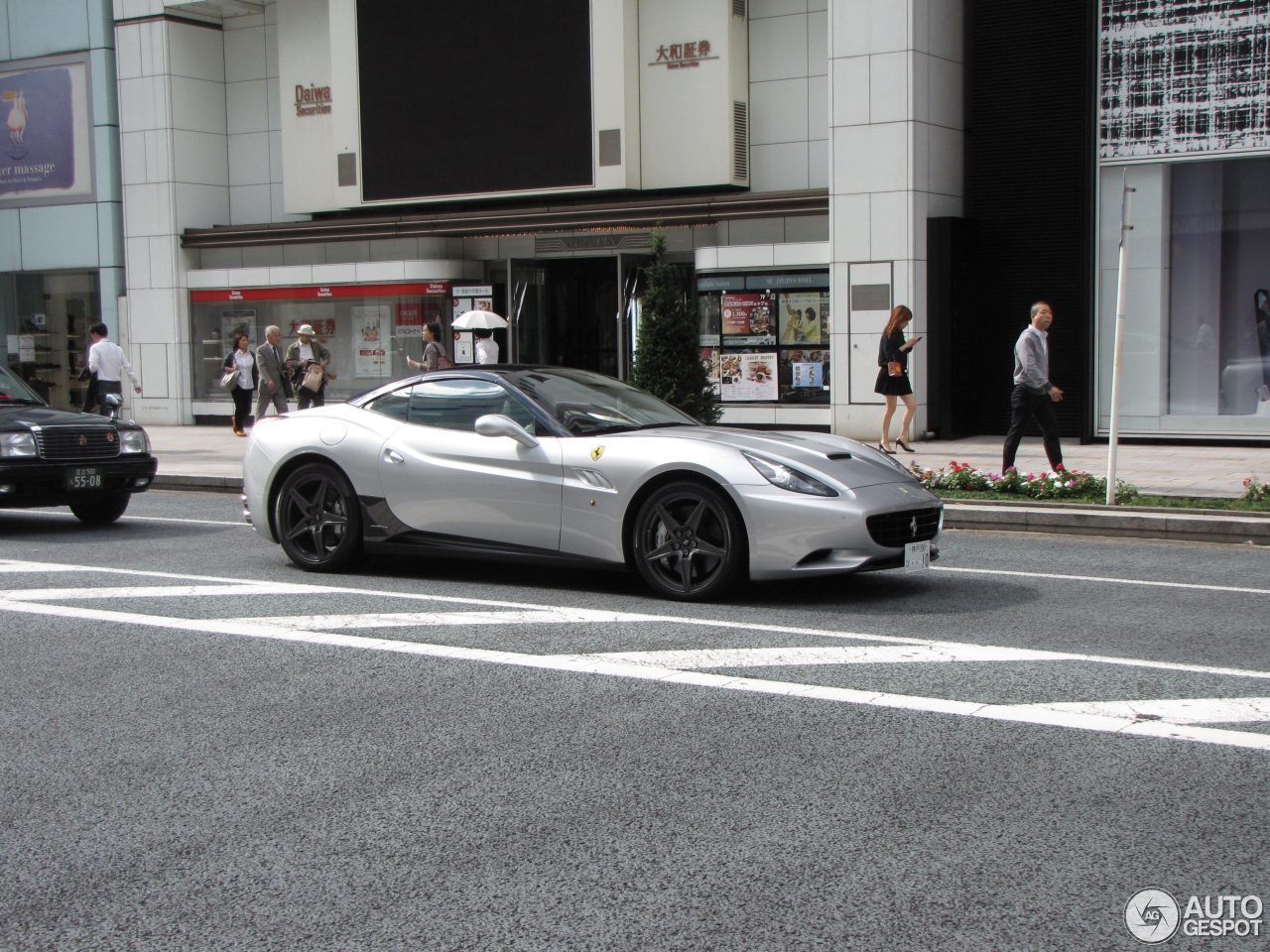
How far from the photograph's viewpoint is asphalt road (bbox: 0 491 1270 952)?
12.7ft

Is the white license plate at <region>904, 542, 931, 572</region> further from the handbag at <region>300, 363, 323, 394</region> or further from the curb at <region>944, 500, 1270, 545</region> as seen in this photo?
the handbag at <region>300, 363, 323, 394</region>

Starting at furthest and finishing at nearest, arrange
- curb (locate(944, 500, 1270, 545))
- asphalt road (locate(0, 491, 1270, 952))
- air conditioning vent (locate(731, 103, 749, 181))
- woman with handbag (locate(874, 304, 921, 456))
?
air conditioning vent (locate(731, 103, 749, 181))
woman with handbag (locate(874, 304, 921, 456))
curb (locate(944, 500, 1270, 545))
asphalt road (locate(0, 491, 1270, 952))

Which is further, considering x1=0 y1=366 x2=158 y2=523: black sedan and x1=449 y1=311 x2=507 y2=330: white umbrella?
x1=449 y1=311 x2=507 y2=330: white umbrella

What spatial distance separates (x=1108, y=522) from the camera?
39.2 feet

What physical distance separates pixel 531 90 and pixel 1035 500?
1324cm

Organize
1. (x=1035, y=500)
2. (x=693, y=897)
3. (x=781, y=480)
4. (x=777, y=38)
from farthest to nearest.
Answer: (x=777, y=38), (x=1035, y=500), (x=781, y=480), (x=693, y=897)

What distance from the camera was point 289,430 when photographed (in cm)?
973

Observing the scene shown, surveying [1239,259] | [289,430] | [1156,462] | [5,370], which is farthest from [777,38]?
[289,430]

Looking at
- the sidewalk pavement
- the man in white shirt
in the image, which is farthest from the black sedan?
the man in white shirt

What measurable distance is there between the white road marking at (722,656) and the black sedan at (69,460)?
2707 mm

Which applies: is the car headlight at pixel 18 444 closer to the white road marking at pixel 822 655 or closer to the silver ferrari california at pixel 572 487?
the silver ferrari california at pixel 572 487

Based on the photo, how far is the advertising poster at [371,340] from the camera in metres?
25.2

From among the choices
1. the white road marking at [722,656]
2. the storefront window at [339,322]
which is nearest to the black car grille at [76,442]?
the white road marking at [722,656]

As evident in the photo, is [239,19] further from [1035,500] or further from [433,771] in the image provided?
[433,771]
